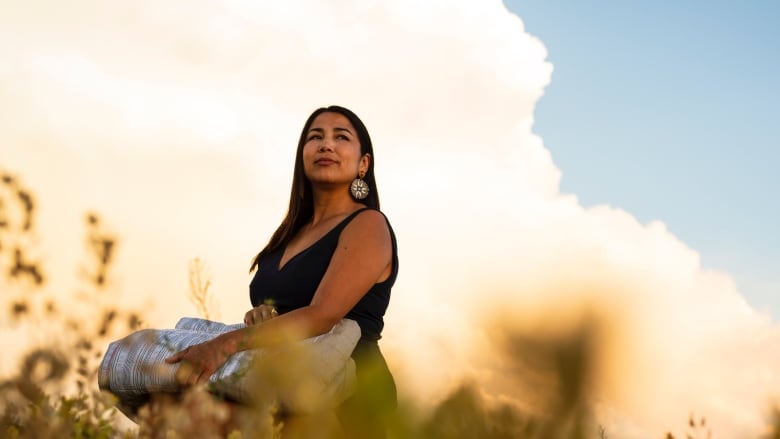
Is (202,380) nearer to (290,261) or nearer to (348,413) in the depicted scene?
(290,261)

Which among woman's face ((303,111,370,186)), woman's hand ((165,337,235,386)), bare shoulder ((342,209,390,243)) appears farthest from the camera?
woman's face ((303,111,370,186))

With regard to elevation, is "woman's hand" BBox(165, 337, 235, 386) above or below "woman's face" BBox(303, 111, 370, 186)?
below

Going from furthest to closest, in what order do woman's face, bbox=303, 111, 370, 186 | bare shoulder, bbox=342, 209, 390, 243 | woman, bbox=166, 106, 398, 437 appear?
woman's face, bbox=303, 111, 370, 186
bare shoulder, bbox=342, 209, 390, 243
woman, bbox=166, 106, 398, 437

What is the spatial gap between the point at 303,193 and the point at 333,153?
1.50 ft

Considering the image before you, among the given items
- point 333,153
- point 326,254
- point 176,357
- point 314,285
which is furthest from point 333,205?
point 176,357

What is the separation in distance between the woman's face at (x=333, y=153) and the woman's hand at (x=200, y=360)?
5.02 feet

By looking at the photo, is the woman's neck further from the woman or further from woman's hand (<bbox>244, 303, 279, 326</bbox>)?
woman's hand (<bbox>244, 303, 279, 326</bbox>)

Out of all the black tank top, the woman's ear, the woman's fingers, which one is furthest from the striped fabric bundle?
the woman's ear

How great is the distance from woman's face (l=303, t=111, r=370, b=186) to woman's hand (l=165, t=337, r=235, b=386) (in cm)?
153

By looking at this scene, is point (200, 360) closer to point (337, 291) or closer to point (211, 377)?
point (211, 377)

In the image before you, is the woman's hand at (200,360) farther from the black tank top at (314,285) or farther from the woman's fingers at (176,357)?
the black tank top at (314,285)

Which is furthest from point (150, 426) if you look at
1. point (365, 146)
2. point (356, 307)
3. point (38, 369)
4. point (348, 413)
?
point (365, 146)

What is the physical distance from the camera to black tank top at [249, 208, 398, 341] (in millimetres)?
4301

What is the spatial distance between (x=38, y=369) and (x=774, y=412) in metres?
1.55
